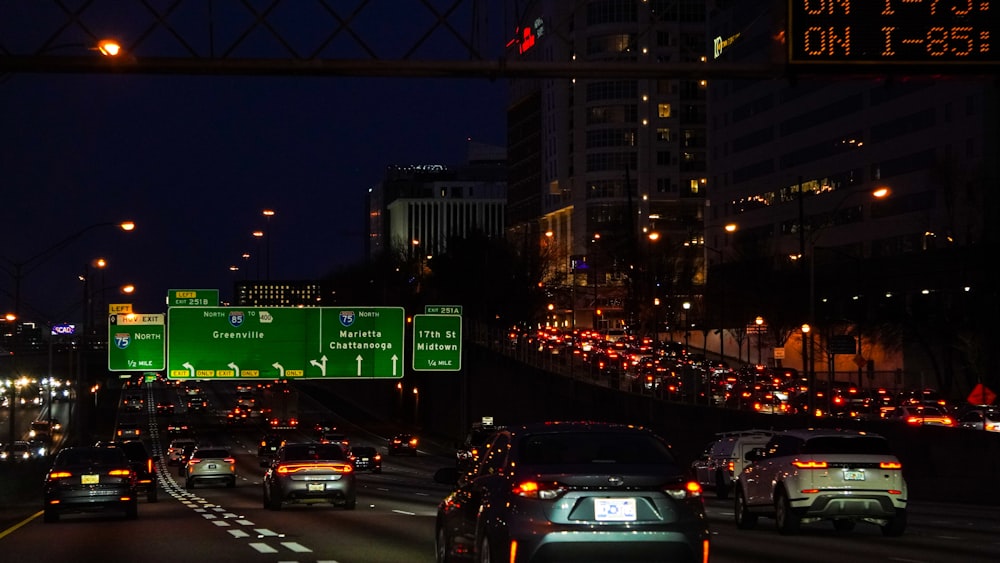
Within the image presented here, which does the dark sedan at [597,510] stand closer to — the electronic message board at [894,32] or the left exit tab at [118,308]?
the electronic message board at [894,32]

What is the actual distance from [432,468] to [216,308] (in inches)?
808

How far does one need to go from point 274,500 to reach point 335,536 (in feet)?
30.8

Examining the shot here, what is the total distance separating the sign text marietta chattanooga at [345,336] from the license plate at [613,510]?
4513cm

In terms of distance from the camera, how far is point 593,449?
44.0ft

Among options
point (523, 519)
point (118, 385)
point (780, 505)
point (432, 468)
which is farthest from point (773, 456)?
point (118, 385)

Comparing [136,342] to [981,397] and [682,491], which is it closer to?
[981,397]

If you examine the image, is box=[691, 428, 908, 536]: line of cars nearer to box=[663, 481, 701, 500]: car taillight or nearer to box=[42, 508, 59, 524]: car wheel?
box=[663, 481, 701, 500]: car taillight

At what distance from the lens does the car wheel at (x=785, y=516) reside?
77.5 ft

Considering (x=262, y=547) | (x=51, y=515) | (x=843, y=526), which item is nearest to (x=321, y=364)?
(x=51, y=515)


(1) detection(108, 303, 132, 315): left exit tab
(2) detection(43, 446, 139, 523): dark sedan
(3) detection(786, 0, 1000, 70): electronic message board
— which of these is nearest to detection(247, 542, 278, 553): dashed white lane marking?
(2) detection(43, 446, 139, 523): dark sedan

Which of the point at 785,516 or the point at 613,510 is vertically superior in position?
the point at 613,510

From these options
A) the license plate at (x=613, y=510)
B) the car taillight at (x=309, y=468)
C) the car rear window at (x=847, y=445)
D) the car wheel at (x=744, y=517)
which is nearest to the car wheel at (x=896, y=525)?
the car rear window at (x=847, y=445)

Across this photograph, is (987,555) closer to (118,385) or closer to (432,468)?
(432,468)

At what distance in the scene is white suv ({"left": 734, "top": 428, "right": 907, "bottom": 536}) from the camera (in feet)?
76.0
